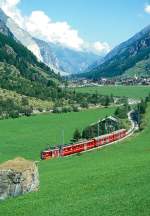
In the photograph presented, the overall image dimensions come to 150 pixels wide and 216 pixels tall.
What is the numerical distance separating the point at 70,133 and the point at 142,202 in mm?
128411

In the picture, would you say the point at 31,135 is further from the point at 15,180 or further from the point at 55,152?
the point at 15,180

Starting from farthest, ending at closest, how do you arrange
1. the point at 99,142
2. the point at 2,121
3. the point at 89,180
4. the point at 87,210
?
the point at 2,121, the point at 99,142, the point at 89,180, the point at 87,210

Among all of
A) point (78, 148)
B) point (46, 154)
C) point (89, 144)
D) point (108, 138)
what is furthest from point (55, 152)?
point (108, 138)

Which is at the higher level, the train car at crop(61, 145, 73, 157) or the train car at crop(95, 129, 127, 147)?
the train car at crop(95, 129, 127, 147)

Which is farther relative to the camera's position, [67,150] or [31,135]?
[31,135]

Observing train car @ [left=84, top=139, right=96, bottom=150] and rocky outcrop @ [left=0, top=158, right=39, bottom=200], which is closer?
rocky outcrop @ [left=0, top=158, right=39, bottom=200]

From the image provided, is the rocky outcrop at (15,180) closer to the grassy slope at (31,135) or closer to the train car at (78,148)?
the grassy slope at (31,135)

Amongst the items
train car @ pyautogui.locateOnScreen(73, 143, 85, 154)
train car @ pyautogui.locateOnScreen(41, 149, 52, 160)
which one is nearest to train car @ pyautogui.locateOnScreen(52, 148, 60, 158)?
train car @ pyautogui.locateOnScreen(41, 149, 52, 160)

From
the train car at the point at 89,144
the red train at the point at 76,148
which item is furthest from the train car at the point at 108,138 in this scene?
the train car at the point at 89,144

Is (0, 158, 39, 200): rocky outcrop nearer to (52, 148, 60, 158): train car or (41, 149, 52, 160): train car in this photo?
(41, 149, 52, 160): train car

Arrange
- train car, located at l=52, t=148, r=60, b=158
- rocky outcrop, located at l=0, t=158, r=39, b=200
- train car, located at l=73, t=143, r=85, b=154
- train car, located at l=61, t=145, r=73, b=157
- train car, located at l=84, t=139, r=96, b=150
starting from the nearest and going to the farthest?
rocky outcrop, located at l=0, t=158, r=39, b=200 < train car, located at l=52, t=148, r=60, b=158 < train car, located at l=61, t=145, r=73, b=157 < train car, located at l=73, t=143, r=85, b=154 < train car, located at l=84, t=139, r=96, b=150

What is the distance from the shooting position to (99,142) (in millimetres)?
112250

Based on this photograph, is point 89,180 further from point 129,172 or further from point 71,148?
point 71,148

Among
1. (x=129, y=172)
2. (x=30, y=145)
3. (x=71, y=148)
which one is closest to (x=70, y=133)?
(x=30, y=145)
